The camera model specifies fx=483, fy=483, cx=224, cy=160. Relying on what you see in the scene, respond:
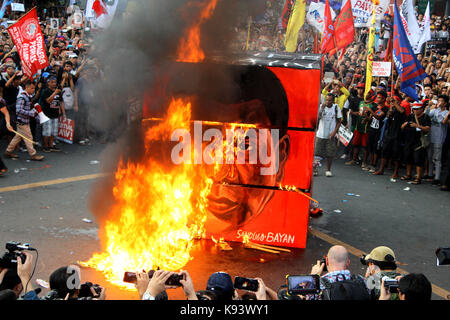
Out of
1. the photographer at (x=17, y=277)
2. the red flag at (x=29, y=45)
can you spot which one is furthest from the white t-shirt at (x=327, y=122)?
the photographer at (x=17, y=277)

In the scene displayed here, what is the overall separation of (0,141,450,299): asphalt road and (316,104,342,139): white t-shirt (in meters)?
0.97

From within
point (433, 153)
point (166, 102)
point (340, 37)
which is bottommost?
point (433, 153)

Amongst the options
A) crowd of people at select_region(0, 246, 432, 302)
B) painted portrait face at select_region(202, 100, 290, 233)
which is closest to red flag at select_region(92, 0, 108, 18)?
painted portrait face at select_region(202, 100, 290, 233)

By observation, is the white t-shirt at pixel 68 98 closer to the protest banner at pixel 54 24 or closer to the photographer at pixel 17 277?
the photographer at pixel 17 277

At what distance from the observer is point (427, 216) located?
8.36m

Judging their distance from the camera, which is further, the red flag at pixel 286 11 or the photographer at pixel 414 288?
the red flag at pixel 286 11

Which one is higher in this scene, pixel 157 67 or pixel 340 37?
pixel 340 37

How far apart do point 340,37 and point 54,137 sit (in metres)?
8.83

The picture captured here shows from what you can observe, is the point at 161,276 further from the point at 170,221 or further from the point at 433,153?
the point at 433,153

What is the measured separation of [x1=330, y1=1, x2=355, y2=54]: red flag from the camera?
1434cm

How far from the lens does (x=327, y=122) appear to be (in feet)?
35.0

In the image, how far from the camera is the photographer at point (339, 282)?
2959 millimetres

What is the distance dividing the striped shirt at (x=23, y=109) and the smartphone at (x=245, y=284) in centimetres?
851

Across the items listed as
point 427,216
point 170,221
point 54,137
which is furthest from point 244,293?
point 54,137
